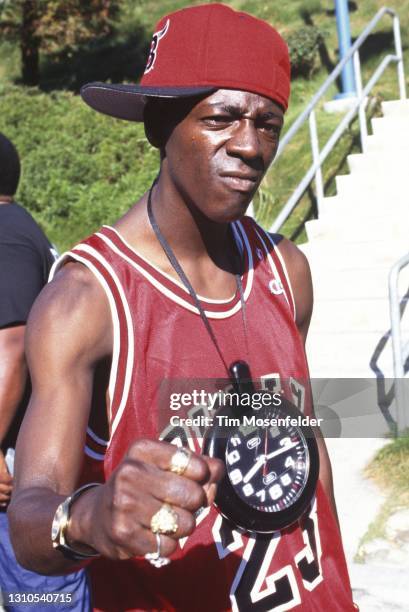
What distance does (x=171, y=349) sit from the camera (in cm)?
179

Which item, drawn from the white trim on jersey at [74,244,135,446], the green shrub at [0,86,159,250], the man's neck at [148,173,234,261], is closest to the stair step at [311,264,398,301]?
the green shrub at [0,86,159,250]

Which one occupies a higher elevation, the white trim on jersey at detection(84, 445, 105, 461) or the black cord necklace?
the black cord necklace

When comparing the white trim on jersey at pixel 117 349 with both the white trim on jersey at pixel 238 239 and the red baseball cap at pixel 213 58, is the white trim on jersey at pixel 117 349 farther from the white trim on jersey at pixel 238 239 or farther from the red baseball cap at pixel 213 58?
the white trim on jersey at pixel 238 239

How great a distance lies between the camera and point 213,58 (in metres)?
1.76

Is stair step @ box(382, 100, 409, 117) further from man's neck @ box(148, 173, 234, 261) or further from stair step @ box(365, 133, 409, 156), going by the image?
man's neck @ box(148, 173, 234, 261)

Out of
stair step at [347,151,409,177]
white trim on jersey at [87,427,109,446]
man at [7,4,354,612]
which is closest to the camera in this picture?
man at [7,4,354,612]

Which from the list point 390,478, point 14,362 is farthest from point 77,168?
point 14,362

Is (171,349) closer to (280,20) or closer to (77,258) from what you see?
(77,258)

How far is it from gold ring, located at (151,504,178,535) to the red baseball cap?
91 centimetres

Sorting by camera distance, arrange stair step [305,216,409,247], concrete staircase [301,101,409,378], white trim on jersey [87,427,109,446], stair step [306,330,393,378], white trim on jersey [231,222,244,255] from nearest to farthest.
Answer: white trim on jersey [87,427,109,446]
white trim on jersey [231,222,244,255]
stair step [306,330,393,378]
concrete staircase [301,101,409,378]
stair step [305,216,409,247]

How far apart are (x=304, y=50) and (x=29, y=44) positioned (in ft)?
19.9

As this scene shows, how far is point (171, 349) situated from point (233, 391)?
162 mm

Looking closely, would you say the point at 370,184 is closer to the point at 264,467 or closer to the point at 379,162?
the point at 379,162

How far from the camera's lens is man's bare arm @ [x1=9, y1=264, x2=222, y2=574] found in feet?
3.89
